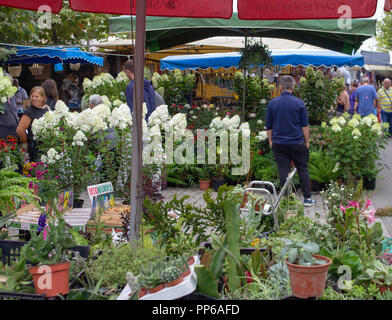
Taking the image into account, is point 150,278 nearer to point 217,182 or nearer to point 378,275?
point 378,275

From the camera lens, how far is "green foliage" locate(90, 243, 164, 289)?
261 cm

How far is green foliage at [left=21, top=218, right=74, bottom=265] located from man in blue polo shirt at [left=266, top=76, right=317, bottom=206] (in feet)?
15.7

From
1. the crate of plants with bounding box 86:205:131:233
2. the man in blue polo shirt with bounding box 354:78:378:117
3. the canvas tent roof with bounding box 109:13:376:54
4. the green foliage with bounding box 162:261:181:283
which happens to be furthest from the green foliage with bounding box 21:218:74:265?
the man in blue polo shirt with bounding box 354:78:378:117

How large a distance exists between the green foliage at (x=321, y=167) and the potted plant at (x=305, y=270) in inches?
235

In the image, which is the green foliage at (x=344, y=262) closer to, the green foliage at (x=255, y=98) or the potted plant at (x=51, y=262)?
the potted plant at (x=51, y=262)

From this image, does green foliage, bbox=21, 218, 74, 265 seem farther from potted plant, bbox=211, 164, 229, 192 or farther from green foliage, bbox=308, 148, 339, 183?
green foliage, bbox=308, 148, 339, 183

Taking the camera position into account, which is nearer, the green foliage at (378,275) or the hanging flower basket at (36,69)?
the green foliage at (378,275)

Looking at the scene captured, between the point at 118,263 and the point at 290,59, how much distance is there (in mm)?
9978

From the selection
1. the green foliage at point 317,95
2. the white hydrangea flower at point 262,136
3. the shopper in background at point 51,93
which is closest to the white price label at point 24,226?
the shopper in background at point 51,93

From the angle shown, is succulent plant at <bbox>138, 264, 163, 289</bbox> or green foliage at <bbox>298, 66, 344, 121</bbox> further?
green foliage at <bbox>298, 66, 344, 121</bbox>

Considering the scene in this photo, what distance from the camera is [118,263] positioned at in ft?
8.76

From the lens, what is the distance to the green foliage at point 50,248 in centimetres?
246

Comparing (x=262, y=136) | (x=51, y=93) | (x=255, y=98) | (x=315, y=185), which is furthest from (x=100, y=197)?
(x=255, y=98)
